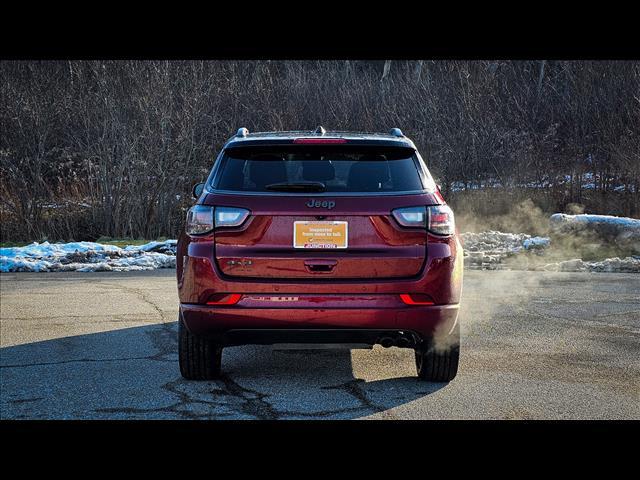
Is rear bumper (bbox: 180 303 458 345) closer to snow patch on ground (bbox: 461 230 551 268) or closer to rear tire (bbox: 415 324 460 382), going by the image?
rear tire (bbox: 415 324 460 382)

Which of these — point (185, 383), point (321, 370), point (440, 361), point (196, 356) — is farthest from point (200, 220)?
point (440, 361)

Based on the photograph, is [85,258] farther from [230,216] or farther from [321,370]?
[230,216]

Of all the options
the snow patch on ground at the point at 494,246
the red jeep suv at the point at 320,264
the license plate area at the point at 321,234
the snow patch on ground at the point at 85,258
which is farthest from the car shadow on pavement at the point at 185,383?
the snow patch on ground at the point at 494,246

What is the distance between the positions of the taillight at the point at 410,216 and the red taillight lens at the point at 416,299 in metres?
0.46

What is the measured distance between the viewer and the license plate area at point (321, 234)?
5500mm

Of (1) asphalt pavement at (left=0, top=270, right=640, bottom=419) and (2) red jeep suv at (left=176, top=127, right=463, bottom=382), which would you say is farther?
(2) red jeep suv at (left=176, top=127, right=463, bottom=382)

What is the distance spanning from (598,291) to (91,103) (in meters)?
17.1

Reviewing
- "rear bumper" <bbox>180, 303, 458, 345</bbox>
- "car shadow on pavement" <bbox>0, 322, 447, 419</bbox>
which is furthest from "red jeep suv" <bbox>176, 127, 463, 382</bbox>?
"car shadow on pavement" <bbox>0, 322, 447, 419</bbox>

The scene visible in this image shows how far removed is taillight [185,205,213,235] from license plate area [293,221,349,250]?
585 mm

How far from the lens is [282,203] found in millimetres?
5551

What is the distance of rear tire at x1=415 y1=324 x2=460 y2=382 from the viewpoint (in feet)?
19.5

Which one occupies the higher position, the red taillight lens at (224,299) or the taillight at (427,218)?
the taillight at (427,218)

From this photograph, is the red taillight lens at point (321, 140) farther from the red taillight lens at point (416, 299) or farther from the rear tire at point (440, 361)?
the rear tire at point (440, 361)
